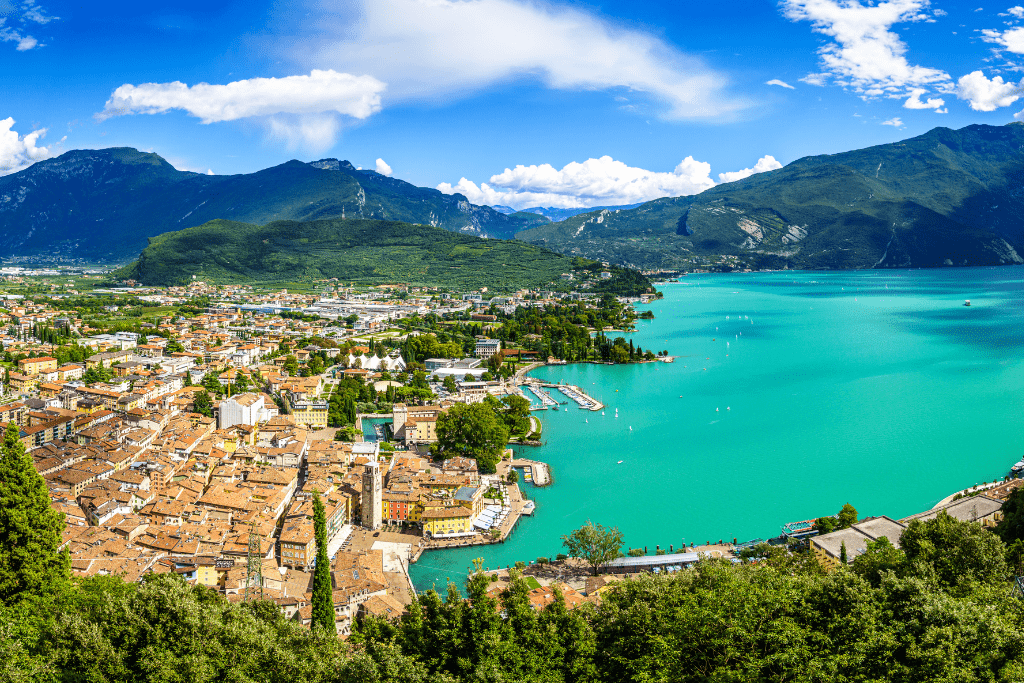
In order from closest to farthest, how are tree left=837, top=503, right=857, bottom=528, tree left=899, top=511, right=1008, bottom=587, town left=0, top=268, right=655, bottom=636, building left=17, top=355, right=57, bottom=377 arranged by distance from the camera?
tree left=899, top=511, right=1008, bottom=587 < town left=0, top=268, right=655, bottom=636 < tree left=837, top=503, right=857, bottom=528 < building left=17, top=355, right=57, bottom=377

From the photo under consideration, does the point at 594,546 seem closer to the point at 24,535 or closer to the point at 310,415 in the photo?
the point at 24,535

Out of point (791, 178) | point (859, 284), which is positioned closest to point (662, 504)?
point (859, 284)

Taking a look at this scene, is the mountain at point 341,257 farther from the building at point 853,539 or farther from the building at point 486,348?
the building at point 853,539

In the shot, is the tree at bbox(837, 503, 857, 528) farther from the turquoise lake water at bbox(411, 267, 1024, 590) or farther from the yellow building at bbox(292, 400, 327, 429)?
the yellow building at bbox(292, 400, 327, 429)

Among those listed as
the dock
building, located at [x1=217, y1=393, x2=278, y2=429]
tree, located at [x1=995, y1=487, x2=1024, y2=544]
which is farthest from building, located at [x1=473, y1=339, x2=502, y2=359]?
tree, located at [x1=995, y1=487, x2=1024, y2=544]

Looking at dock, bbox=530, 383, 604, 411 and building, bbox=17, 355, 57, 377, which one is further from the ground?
building, bbox=17, 355, 57, 377

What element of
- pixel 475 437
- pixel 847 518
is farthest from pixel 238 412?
pixel 847 518
